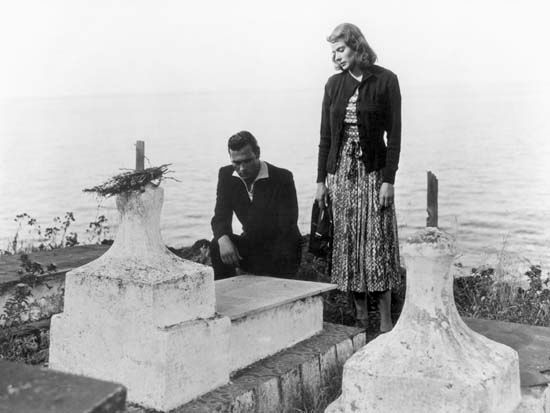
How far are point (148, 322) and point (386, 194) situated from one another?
2.24m

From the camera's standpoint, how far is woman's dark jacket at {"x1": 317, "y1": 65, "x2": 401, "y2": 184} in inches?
207

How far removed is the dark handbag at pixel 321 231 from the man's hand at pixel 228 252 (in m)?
0.55

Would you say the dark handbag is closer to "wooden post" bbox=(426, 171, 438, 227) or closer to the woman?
the woman

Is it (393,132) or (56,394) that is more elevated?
(393,132)

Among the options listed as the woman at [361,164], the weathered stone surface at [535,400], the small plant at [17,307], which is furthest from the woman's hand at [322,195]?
the weathered stone surface at [535,400]

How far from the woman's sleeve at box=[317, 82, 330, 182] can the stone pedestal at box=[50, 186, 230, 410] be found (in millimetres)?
1920

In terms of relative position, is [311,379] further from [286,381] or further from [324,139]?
[324,139]

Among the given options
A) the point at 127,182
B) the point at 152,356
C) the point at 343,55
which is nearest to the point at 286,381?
the point at 152,356

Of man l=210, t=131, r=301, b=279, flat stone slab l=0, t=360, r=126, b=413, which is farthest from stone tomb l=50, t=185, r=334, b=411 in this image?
flat stone slab l=0, t=360, r=126, b=413

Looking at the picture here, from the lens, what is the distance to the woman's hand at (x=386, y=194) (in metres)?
5.27

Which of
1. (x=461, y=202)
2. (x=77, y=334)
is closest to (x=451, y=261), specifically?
(x=77, y=334)

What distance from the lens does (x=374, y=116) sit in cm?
527

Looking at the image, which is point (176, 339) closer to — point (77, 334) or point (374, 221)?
point (77, 334)

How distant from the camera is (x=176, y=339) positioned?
3.57 metres
